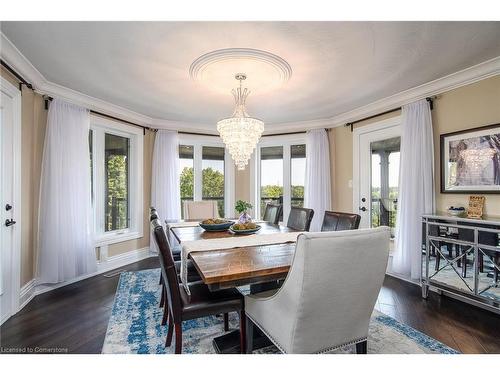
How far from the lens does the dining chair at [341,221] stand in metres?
2.32

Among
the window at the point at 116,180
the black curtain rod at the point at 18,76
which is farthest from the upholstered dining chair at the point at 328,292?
the window at the point at 116,180

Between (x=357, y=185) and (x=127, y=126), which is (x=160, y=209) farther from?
(x=357, y=185)

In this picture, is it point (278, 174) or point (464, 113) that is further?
point (278, 174)

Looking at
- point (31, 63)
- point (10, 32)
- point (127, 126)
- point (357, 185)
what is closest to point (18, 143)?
point (31, 63)

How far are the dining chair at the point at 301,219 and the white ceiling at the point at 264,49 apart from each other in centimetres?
147

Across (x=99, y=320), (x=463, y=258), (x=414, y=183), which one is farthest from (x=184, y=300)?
(x=414, y=183)

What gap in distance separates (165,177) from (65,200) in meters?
1.57

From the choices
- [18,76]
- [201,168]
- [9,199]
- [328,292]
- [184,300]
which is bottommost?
[184,300]

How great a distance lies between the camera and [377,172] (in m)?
3.75

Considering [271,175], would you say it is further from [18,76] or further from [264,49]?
[18,76]

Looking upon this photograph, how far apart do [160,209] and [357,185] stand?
3272 mm

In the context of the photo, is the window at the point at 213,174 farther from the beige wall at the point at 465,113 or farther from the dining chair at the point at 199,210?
the beige wall at the point at 465,113

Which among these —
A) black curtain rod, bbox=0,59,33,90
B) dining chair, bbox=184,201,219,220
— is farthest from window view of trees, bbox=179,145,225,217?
black curtain rod, bbox=0,59,33,90

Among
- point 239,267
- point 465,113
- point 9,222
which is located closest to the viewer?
point 239,267
